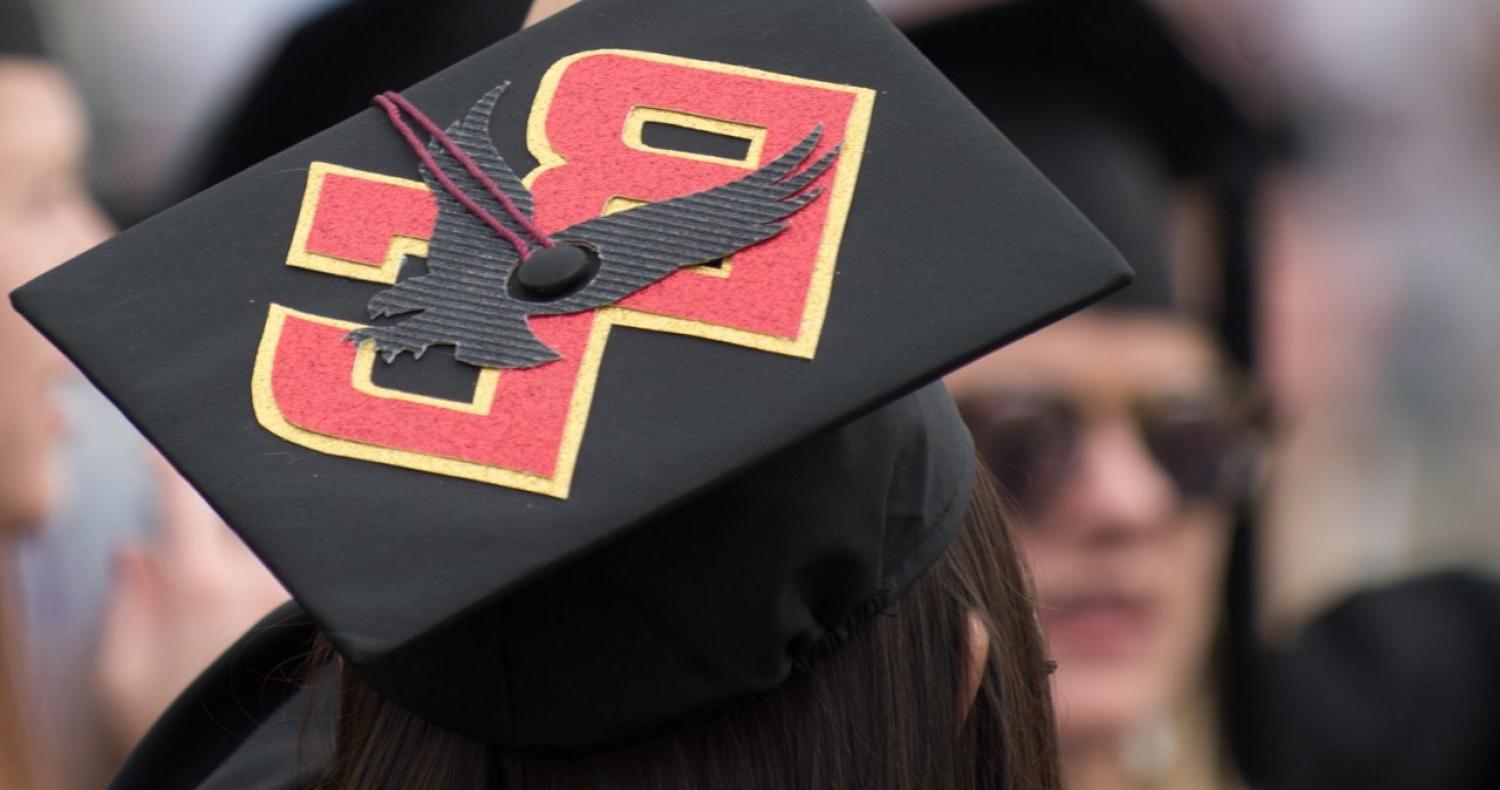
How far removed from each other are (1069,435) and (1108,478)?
9 cm

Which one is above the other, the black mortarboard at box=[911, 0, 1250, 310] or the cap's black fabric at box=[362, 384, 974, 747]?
the black mortarboard at box=[911, 0, 1250, 310]

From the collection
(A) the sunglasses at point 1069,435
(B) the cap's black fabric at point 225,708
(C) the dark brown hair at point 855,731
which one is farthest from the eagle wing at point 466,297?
(A) the sunglasses at point 1069,435

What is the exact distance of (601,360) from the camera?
1.05m

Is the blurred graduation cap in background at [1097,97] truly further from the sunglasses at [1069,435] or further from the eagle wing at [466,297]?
the eagle wing at [466,297]

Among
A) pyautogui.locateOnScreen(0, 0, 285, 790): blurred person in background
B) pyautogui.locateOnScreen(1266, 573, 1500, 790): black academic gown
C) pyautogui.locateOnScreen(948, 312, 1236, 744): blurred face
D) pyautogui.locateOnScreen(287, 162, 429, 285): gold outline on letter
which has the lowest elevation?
pyautogui.locateOnScreen(1266, 573, 1500, 790): black academic gown

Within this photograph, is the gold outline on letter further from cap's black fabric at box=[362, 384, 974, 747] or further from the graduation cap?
cap's black fabric at box=[362, 384, 974, 747]

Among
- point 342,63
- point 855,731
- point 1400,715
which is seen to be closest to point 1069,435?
point 342,63

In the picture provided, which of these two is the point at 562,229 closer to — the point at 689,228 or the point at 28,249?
the point at 689,228

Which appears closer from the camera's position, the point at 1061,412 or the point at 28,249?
the point at 28,249

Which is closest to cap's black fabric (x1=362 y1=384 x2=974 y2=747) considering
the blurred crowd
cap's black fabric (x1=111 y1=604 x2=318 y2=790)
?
cap's black fabric (x1=111 y1=604 x2=318 y2=790)

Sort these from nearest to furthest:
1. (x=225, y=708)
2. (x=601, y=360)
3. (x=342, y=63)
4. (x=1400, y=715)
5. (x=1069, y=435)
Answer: (x=601, y=360) < (x=225, y=708) < (x=342, y=63) < (x=1069, y=435) < (x=1400, y=715)

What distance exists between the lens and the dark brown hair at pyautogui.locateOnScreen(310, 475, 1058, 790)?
1084mm

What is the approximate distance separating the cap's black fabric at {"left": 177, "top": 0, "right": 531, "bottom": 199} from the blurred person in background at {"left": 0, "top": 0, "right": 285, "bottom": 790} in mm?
216

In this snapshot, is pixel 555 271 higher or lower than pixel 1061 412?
higher
